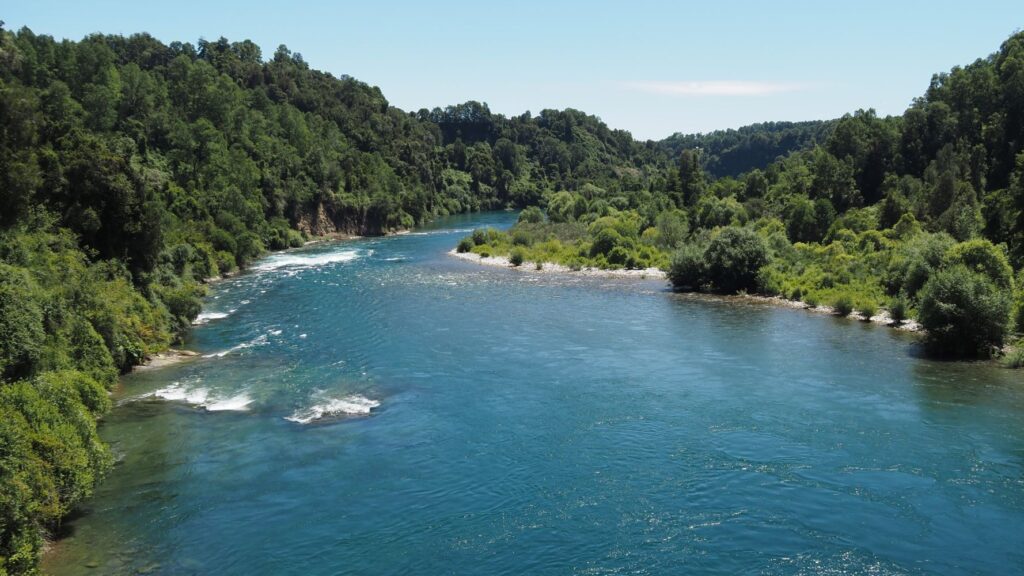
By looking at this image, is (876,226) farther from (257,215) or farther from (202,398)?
(257,215)

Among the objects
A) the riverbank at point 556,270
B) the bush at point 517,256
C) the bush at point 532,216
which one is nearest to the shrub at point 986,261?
the riverbank at point 556,270

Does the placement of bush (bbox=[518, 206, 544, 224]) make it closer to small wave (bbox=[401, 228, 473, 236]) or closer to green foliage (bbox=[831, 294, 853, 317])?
small wave (bbox=[401, 228, 473, 236])

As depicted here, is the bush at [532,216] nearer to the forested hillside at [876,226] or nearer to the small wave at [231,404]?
the forested hillside at [876,226]

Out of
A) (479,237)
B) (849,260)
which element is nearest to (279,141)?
(479,237)

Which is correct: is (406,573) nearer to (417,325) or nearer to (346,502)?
(346,502)

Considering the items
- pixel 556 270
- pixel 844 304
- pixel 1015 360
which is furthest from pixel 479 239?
pixel 1015 360

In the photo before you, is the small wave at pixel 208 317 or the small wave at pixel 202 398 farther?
the small wave at pixel 208 317
